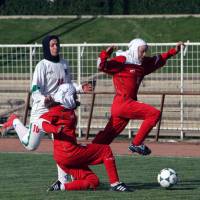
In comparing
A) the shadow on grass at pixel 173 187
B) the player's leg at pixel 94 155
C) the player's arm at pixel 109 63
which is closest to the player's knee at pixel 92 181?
the player's leg at pixel 94 155

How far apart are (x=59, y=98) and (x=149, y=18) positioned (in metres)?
24.1

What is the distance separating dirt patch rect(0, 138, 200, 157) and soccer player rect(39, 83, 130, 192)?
19.6 feet

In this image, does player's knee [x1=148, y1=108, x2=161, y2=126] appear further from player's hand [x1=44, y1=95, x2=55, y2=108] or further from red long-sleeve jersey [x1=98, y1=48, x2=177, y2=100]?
player's hand [x1=44, y1=95, x2=55, y2=108]

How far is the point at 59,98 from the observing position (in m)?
13.9

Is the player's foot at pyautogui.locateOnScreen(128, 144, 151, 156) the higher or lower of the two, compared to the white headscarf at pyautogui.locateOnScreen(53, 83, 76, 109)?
lower

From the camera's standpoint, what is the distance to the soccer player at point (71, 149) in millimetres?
13797

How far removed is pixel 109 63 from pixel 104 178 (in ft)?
5.98

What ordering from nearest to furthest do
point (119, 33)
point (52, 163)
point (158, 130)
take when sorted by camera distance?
1. point (52, 163)
2. point (158, 130)
3. point (119, 33)

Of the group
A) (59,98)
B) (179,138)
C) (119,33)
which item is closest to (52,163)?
(59,98)

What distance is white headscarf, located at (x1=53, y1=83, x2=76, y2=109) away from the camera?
13.9 m

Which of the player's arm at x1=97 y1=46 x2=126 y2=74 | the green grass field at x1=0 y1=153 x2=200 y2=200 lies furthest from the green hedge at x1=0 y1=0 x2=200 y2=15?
the player's arm at x1=97 y1=46 x2=126 y2=74

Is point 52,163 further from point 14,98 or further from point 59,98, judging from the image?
point 14,98

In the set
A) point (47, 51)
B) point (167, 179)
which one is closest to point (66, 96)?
point (47, 51)

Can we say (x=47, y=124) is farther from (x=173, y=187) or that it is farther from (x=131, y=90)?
(x=131, y=90)
